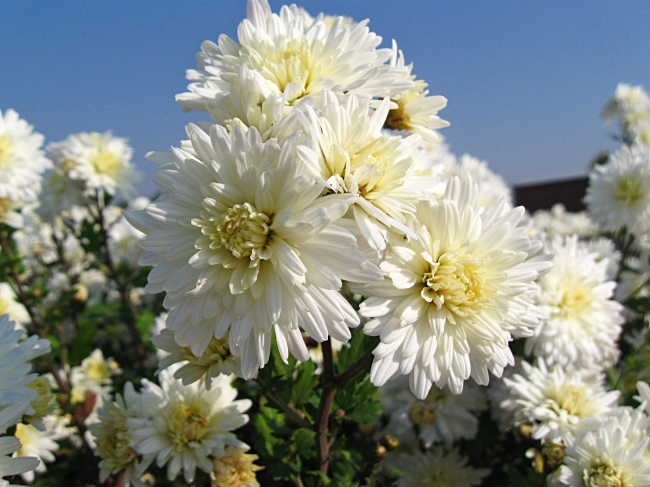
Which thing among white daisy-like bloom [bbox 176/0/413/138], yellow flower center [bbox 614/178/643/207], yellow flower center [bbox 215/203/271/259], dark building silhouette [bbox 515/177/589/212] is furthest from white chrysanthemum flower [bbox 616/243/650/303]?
dark building silhouette [bbox 515/177/589/212]

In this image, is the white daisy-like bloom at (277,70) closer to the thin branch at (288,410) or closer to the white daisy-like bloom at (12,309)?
the thin branch at (288,410)

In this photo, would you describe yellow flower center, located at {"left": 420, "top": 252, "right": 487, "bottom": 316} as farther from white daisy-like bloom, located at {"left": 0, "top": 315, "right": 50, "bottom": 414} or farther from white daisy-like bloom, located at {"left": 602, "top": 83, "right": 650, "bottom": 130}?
white daisy-like bloom, located at {"left": 602, "top": 83, "right": 650, "bottom": 130}

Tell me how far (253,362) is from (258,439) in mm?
674

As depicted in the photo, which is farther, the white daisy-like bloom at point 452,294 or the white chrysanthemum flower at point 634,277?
the white chrysanthemum flower at point 634,277

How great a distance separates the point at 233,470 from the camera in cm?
127

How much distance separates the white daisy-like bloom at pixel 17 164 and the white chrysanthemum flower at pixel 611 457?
275 centimetres

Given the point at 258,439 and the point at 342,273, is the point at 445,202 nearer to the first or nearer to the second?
the point at 342,273

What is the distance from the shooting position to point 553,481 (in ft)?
4.84

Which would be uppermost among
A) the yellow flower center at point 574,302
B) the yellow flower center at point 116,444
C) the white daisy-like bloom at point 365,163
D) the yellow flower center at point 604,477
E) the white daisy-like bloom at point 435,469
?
the white daisy-like bloom at point 365,163

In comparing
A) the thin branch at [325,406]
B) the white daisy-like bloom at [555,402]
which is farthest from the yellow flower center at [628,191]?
the thin branch at [325,406]

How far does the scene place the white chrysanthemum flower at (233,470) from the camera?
1256 mm

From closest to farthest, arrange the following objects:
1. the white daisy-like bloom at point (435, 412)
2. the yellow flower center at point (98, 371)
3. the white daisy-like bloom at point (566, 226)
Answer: the white daisy-like bloom at point (435, 412)
the yellow flower center at point (98, 371)
the white daisy-like bloom at point (566, 226)

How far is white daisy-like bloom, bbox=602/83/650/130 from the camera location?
4633mm

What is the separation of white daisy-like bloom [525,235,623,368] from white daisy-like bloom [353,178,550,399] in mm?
917
